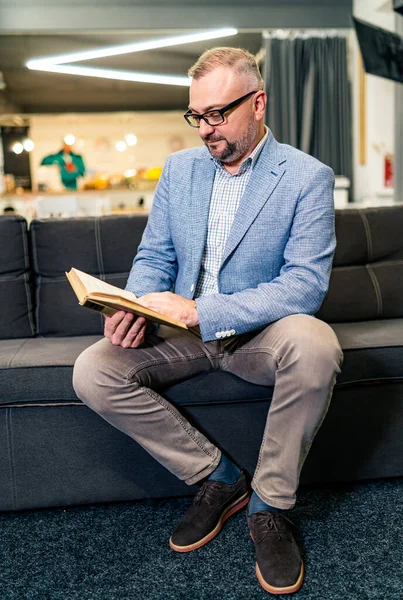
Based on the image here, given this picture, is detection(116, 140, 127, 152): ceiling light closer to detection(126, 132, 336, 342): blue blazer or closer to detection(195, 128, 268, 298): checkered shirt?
detection(126, 132, 336, 342): blue blazer

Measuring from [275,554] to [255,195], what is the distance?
865mm

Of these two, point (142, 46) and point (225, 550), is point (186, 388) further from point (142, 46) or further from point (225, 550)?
point (142, 46)

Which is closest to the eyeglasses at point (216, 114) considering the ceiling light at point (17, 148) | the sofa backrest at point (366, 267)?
the sofa backrest at point (366, 267)

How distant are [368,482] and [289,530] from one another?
18.6 inches

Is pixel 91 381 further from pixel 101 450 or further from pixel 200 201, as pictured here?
pixel 200 201

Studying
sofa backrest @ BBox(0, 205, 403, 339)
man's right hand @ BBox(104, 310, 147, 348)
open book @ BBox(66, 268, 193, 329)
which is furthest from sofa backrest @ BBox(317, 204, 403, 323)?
open book @ BBox(66, 268, 193, 329)

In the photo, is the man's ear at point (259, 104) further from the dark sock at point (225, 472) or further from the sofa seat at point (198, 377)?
the dark sock at point (225, 472)

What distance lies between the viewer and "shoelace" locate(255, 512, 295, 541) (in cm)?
138

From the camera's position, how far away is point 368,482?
179 cm

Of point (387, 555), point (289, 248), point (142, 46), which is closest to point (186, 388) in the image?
point (289, 248)

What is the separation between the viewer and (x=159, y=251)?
175 centimetres

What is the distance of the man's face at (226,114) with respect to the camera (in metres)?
1.53

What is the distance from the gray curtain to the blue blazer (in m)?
3.69

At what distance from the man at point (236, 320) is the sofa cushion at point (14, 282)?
0.60 meters
